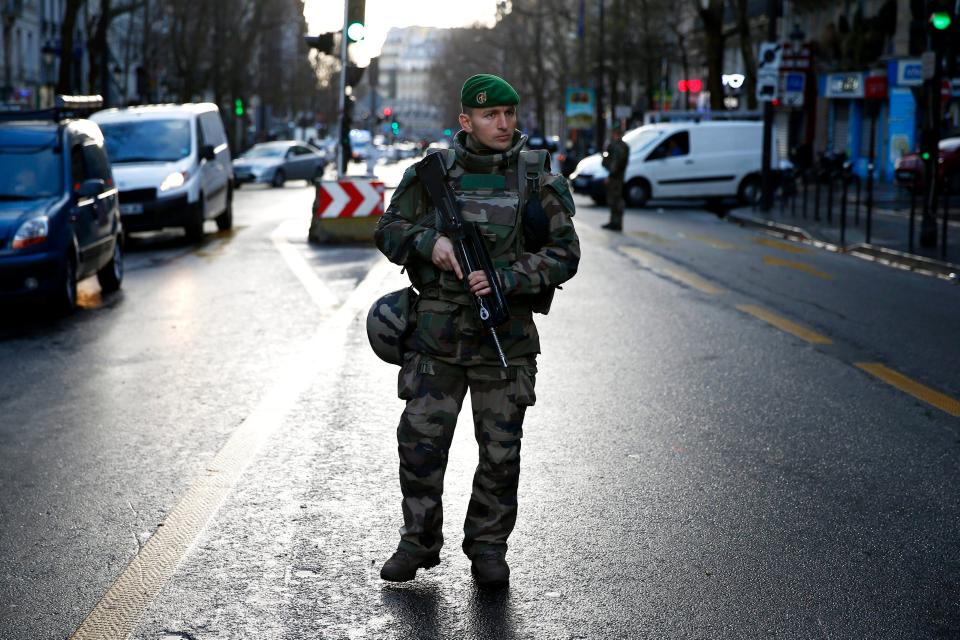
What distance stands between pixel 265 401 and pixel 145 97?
44.0 m

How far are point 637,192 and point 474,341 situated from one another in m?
29.8

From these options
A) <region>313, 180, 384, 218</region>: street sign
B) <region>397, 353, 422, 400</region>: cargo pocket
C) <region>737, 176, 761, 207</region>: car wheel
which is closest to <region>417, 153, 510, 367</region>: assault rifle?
<region>397, 353, 422, 400</region>: cargo pocket

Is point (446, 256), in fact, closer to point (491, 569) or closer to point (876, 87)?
point (491, 569)

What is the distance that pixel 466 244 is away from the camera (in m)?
4.87

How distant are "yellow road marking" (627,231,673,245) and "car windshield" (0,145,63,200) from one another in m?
10.4

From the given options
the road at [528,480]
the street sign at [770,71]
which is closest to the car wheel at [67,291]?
the road at [528,480]

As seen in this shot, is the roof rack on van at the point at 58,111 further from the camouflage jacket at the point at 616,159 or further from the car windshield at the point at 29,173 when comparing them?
the camouflage jacket at the point at 616,159

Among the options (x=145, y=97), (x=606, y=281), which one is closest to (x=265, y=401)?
(x=606, y=281)

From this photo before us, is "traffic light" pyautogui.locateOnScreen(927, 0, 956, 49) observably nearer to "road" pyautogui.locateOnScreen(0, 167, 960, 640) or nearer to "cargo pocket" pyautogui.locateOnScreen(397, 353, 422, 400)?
"road" pyautogui.locateOnScreen(0, 167, 960, 640)

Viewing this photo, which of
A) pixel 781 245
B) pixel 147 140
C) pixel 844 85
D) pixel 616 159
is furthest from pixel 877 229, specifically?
pixel 844 85

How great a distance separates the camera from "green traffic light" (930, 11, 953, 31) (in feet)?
61.0

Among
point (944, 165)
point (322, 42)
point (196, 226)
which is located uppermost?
point (322, 42)

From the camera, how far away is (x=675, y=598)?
4.94 metres

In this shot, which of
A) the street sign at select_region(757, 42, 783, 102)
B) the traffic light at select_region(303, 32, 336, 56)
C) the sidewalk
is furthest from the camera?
the street sign at select_region(757, 42, 783, 102)
